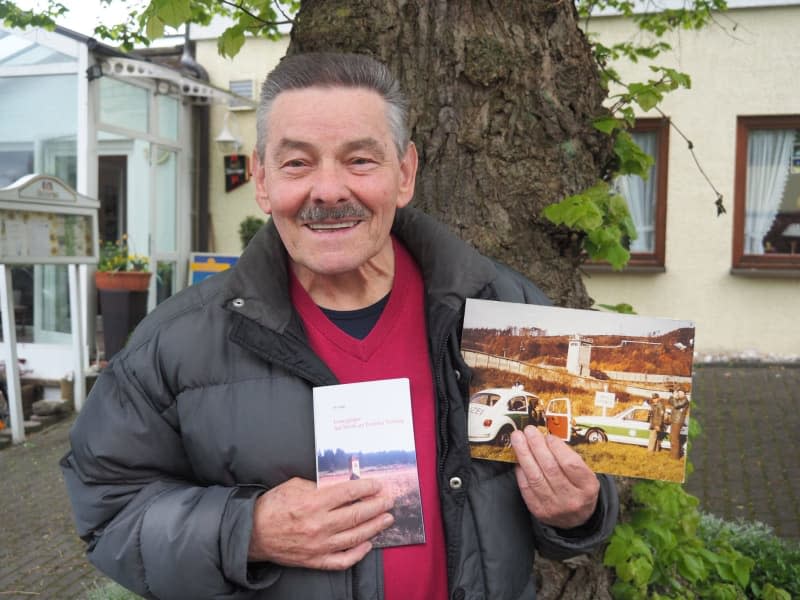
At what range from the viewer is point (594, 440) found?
177cm

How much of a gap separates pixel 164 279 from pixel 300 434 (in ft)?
31.3

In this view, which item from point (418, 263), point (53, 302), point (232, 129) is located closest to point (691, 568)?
point (418, 263)

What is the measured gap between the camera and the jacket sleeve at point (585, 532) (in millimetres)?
1826

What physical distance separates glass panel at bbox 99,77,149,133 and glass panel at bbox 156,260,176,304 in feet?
5.71

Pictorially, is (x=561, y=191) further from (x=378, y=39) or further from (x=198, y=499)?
(x=198, y=499)

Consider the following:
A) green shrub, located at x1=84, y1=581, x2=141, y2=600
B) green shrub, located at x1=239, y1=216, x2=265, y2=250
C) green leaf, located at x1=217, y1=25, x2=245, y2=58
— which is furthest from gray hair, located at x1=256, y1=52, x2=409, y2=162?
green shrub, located at x1=239, y1=216, x2=265, y2=250

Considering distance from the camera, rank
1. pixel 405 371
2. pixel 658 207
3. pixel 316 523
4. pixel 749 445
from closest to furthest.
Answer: pixel 316 523, pixel 405 371, pixel 749 445, pixel 658 207

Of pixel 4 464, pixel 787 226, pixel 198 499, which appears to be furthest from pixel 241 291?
pixel 787 226

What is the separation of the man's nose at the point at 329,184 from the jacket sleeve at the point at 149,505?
1.63 feet

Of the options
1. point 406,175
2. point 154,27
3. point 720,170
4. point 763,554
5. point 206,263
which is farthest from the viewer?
point 720,170

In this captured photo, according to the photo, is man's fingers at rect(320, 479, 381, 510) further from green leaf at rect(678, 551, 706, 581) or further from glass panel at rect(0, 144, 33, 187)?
glass panel at rect(0, 144, 33, 187)

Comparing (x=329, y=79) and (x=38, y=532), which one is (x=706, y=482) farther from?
(x=329, y=79)

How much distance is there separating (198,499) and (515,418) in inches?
26.7

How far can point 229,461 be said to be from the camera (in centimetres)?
171
